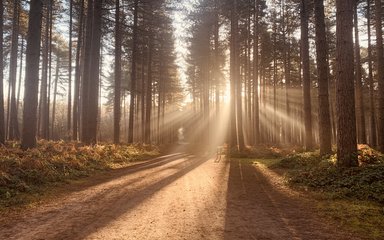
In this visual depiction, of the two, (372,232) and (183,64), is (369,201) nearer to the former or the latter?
(372,232)

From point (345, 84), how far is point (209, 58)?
2534 cm

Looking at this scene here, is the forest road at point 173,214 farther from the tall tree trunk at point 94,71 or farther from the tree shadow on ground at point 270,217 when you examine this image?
the tall tree trunk at point 94,71

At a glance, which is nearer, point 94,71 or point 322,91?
point 322,91

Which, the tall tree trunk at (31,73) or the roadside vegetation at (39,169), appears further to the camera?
the tall tree trunk at (31,73)

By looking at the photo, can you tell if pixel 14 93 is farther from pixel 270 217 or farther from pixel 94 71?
pixel 270 217

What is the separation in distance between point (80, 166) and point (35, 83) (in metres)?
4.19

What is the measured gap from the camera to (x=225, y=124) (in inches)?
2234

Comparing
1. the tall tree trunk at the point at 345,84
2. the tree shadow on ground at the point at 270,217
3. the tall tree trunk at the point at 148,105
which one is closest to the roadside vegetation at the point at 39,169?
the tree shadow on ground at the point at 270,217

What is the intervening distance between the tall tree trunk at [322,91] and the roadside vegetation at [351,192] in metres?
3.18

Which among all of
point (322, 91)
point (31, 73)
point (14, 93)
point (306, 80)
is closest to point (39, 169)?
point (31, 73)

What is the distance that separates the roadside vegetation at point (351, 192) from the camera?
5.61 meters

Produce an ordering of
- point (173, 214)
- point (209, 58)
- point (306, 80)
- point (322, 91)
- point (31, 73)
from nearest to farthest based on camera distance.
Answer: point (173, 214)
point (31, 73)
point (322, 91)
point (306, 80)
point (209, 58)

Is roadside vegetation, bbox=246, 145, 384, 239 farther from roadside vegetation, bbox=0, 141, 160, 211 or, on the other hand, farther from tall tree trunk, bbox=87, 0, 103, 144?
tall tree trunk, bbox=87, 0, 103, 144

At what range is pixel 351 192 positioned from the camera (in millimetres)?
7453
